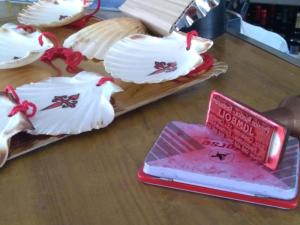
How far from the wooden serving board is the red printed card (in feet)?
0.41

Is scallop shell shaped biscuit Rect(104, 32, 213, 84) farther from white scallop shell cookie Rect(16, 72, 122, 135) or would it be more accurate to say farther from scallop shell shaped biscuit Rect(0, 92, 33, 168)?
scallop shell shaped biscuit Rect(0, 92, 33, 168)

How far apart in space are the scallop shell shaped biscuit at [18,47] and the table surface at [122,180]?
213 mm

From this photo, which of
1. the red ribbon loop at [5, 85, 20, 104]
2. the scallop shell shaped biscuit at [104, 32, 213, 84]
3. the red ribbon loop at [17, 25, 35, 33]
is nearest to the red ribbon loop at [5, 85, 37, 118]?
the red ribbon loop at [5, 85, 20, 104]

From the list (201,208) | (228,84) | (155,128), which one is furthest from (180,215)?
(228,84)

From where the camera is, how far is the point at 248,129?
375mm

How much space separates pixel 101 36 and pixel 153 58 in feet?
0.41

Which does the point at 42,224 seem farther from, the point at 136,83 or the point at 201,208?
the point at 136,83

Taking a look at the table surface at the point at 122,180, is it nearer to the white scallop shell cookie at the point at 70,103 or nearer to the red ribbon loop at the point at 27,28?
the white scallop shell cookie at the point at 70,103

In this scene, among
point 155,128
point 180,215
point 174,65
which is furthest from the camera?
point 174,65

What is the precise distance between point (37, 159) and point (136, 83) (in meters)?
0.18

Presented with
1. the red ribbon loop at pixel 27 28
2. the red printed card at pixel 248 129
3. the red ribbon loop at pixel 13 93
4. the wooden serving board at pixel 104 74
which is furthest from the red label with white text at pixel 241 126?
the red ribbon loop at pixel 27 28

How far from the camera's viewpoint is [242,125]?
15.1 inches

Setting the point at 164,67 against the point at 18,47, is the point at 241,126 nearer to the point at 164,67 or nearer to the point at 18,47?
the point at 164,67

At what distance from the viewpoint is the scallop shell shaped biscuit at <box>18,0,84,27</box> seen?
79 centimetres
